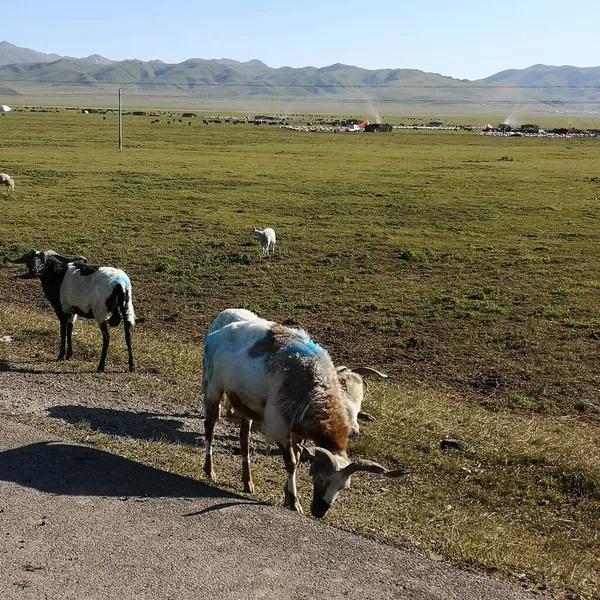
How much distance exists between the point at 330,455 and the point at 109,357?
782cm

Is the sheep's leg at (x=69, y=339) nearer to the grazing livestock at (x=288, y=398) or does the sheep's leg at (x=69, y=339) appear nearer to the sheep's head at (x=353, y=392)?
the grazing livestock at (x=288, y=398)

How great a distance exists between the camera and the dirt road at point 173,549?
19.1ft

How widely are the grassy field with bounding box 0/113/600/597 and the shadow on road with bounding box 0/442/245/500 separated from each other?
521 mm

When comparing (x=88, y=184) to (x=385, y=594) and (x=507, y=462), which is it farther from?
(x=385, y=594)

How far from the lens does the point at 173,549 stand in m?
6.39

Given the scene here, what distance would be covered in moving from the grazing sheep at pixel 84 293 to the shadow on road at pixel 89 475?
4724 millimetres

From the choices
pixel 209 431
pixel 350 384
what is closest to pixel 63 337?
pixel 209 431

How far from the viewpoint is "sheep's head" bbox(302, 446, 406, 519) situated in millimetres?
7043

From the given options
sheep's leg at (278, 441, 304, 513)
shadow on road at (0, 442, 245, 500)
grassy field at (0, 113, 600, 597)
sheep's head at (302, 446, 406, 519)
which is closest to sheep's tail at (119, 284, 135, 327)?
grassy field at (0, 113, 600, 597)

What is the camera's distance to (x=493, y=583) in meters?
6.02

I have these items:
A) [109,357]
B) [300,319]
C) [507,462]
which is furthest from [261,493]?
[300,319]

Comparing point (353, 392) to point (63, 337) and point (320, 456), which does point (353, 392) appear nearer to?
point (320, 456)

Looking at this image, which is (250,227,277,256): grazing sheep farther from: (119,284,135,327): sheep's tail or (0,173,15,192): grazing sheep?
(0,173,15,192): grazing sheep

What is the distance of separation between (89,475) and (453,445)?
4.80 m
